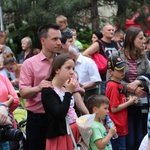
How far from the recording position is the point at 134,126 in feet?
19.2

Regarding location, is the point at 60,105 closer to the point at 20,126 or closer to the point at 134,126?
the point at 20,126

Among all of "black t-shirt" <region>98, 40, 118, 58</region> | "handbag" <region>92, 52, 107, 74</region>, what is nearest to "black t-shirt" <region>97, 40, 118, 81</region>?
"black t-shirt" <region>98, 40, 118, 58</region>

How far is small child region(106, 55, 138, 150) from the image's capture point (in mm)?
5523

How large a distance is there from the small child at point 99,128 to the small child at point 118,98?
2.24 ft

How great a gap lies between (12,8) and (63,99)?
765 centimetres

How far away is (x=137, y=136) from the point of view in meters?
5.89

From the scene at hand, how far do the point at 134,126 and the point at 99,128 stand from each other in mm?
1247

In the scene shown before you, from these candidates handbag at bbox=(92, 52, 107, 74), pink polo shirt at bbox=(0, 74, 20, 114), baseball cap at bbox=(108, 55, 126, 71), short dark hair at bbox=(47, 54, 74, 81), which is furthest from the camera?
handbag at bbox=(92, 52, 107, 74)

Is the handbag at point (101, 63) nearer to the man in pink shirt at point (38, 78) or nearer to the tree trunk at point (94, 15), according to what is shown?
the man in pink shirt at point (38, 78)

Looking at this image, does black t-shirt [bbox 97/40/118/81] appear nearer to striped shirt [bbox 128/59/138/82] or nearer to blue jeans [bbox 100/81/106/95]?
blue jeans [bbox 100/81/106/95]

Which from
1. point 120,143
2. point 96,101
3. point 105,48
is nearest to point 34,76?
point 96,101

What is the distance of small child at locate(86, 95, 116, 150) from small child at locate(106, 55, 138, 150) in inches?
26.9

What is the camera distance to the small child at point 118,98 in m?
5.52

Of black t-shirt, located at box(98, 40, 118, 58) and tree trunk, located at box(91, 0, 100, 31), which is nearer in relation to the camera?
black t-shirt, located at box(98, 40, 118, 58)
